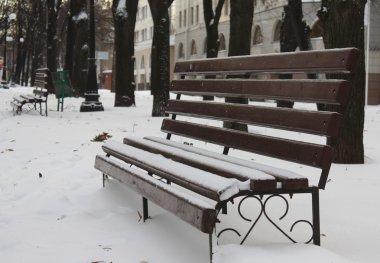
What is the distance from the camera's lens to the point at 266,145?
3.96 m

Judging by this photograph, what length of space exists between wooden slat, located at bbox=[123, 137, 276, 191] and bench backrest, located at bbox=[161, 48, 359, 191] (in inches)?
13.6

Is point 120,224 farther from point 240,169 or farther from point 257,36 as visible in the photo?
point 257,36

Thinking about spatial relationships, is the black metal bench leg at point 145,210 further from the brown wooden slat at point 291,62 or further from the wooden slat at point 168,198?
the brown wooden slat at point 291,62

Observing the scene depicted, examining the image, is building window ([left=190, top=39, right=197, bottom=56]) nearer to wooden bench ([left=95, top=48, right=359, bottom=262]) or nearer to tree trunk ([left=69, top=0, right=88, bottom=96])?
tree trunk ([left=69, top=0, right=88, bottom=96])

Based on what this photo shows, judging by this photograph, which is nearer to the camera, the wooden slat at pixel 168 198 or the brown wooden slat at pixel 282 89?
the wooden slat at pixel 168 198

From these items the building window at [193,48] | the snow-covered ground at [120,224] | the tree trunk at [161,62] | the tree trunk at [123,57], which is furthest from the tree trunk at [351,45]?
the building window at [193,48]

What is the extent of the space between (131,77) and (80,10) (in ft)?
20.5

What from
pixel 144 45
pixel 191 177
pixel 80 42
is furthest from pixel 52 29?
pixel 144 45

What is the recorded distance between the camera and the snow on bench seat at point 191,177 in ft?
10.1

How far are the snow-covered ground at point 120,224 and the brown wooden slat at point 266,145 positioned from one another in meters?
0.51

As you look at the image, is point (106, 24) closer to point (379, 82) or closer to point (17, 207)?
point (379, 82)

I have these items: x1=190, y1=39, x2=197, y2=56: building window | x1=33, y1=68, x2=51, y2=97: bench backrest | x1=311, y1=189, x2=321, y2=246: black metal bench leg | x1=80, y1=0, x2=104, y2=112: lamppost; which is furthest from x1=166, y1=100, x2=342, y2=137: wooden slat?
x1=190, y1=39, x2=197, y2=56: building window

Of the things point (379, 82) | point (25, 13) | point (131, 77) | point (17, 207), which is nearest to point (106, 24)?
point (25, 13)

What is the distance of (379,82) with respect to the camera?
29828mm
